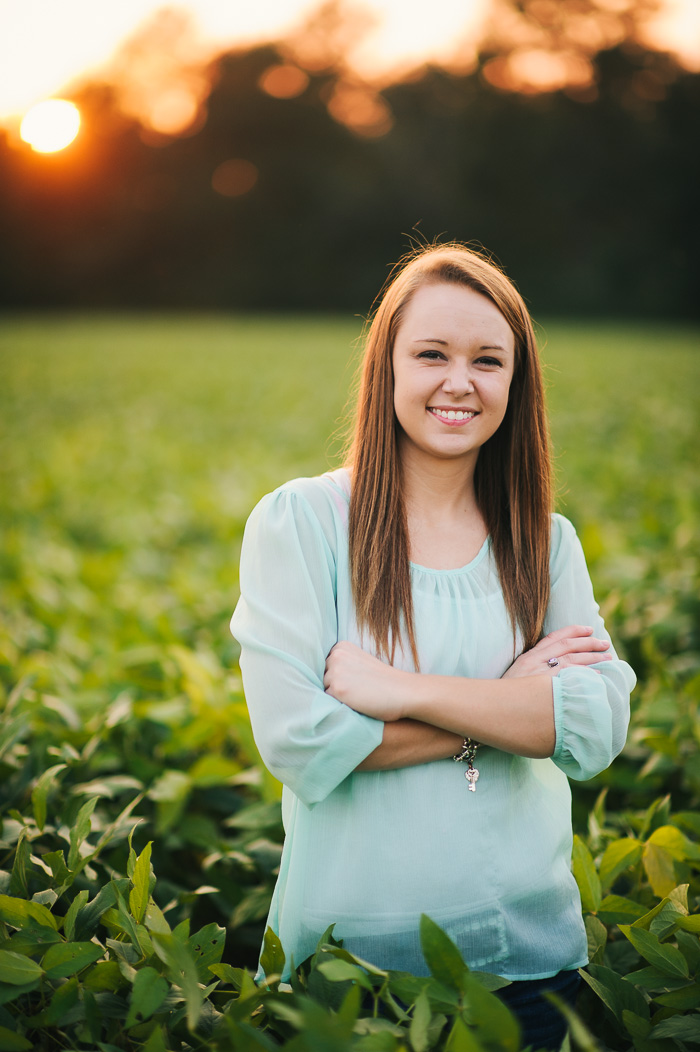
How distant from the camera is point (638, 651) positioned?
3.46 meters

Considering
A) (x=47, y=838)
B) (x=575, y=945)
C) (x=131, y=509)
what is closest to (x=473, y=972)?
(x=575, y=945)

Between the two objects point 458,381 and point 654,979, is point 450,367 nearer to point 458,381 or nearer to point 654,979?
point 458,381

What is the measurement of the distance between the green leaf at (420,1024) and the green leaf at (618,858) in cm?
86

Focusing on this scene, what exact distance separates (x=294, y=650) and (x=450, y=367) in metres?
0.66

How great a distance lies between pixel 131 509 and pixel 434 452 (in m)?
6.10

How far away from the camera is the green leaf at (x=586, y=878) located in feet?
6.01

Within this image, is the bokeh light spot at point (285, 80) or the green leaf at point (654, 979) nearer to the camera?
the green leaf at point (654, 979)

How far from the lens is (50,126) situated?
11.1 ft

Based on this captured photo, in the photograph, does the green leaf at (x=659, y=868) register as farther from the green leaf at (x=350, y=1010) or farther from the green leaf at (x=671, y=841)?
the green leaf at (x=350, y=1010)

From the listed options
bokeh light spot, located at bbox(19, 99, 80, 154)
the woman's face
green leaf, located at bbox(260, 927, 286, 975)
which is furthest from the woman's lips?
bokeh light spot, located at bbox(19, 99, 80, 154)

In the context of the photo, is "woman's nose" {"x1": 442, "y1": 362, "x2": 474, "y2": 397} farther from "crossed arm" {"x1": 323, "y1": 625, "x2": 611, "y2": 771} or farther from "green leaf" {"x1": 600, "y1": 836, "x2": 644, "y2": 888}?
"green leaf" {"x1": 600, "y1": 836, "x2": 644, "y2": 888}

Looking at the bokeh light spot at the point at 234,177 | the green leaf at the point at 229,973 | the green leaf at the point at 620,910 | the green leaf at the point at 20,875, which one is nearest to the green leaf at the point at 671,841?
the green leaf at the point at 620,910

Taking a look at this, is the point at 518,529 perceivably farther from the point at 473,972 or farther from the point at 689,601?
the point at 689,601

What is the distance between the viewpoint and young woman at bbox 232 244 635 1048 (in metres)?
1.57
